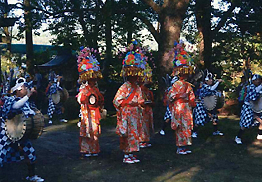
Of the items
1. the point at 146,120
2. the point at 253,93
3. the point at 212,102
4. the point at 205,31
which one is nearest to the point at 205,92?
the point at 212,102

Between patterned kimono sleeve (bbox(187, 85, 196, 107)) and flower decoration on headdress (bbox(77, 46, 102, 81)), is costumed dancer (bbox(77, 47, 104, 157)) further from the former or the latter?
patterned kimono sleeve (bbox(187, 85, 196, 107))

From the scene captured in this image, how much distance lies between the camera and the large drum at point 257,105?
809cm

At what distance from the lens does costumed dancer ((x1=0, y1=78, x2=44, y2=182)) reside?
5465 millimetres

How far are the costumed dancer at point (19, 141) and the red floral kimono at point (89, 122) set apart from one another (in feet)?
5.28

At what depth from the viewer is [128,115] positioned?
6.82m

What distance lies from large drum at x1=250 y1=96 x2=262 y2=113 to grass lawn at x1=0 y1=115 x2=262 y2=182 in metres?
0.81

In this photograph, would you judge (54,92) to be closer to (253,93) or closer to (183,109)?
(183,109)

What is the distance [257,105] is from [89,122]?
3.94 metres

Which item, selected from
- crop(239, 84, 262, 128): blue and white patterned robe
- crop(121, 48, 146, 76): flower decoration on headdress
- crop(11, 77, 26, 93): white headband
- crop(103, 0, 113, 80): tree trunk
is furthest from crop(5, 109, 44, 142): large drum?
crop(103, 0, 113, 80): tree trunk

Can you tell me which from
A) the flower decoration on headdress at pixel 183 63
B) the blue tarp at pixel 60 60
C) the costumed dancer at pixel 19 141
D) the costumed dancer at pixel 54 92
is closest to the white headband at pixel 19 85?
the costumed dancer at pixel 19 141

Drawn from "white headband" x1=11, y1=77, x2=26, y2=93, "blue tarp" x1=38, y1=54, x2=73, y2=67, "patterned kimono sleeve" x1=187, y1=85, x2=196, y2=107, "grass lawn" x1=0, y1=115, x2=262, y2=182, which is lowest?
"grass lawn" x1=0, y1=115, x2=262, y2=182

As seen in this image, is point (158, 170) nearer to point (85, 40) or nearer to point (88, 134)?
point (88, 134)

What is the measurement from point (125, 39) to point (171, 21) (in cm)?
680

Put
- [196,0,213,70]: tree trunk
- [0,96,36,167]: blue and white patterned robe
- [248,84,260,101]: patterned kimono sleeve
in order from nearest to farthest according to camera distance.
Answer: [0,96,36,167]: blue and white patterned robe < [248,84,260,101]: patterned kimono sleeve < [196,0,213,70]: tree trunk
